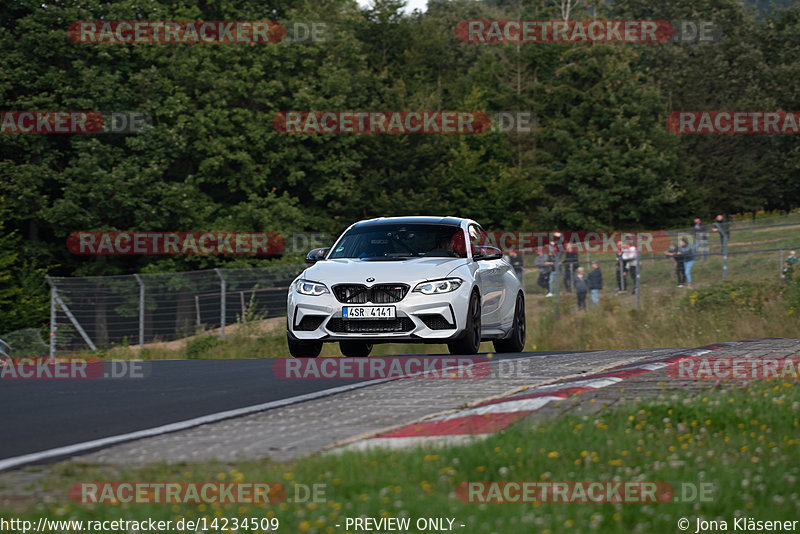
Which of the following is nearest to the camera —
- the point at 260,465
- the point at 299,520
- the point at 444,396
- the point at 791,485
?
the point at 299,520

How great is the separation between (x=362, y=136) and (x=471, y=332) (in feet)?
156

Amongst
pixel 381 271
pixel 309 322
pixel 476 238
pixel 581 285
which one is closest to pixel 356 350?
pixel 476 238

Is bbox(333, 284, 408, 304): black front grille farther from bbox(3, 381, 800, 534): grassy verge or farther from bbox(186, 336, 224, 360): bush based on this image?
bbox(186, 336, 224, 360): bush

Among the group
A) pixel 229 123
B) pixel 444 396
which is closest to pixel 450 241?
pixel 444 396

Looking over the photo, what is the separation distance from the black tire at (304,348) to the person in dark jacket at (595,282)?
15619 mm

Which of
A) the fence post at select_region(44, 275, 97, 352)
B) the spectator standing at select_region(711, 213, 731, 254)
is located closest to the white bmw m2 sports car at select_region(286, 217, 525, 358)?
the fence post at select_region(44, 275, 97, 352)

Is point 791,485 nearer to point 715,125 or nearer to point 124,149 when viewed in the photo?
point 124,149

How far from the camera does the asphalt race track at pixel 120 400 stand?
292 inches

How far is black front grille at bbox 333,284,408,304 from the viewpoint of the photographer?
12648 mm

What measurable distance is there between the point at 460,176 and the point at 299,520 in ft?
192

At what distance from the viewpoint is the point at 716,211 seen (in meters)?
76.8

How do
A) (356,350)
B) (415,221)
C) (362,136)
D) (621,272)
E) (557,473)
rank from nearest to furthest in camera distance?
(557,473) < (415,221) < (356,350) < (621,272) < (362,136)

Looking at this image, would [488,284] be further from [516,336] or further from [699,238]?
[699,238]

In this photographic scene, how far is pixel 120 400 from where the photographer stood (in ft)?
31.1
